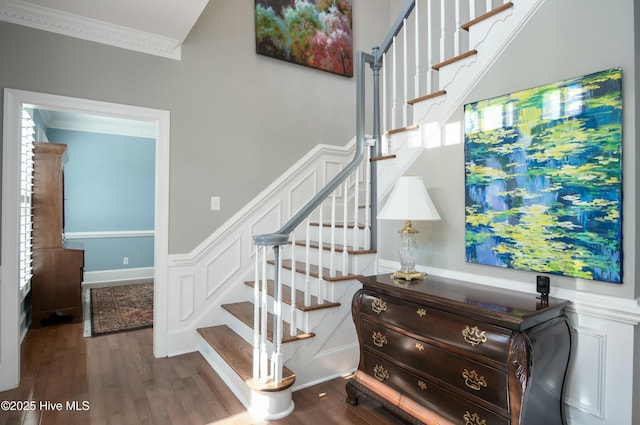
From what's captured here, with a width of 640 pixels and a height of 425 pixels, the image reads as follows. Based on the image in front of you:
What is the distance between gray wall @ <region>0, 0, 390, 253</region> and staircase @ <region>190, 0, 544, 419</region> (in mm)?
564

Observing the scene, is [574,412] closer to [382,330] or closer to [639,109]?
[382,330]

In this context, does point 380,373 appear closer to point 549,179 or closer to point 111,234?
point 549,179

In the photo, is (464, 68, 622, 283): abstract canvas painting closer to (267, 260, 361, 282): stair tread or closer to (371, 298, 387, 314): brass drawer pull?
(371, 298, 387, 314): brass drawer pull

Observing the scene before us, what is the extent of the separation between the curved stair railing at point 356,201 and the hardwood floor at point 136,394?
35 cm

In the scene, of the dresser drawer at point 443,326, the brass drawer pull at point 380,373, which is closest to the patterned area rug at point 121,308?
the brass drawer pull at point 380,373

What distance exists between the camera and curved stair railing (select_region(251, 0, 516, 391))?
2.19 m

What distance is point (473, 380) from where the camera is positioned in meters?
1.62

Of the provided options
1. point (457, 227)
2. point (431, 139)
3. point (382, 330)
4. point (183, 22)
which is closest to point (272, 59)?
point (183, 22)

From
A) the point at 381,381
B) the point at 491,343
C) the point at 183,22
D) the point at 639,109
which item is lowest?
the point at 381,381

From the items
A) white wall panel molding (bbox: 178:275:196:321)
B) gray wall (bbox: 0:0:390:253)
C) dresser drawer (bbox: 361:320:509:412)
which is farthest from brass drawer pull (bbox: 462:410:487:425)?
gray wall (bbox: 0:0:390:253)

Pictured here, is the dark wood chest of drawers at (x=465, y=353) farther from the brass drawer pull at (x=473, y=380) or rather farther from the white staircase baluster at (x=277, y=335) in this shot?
the white staircase baluster at (x=277, y=335)

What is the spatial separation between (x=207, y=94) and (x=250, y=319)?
206cm

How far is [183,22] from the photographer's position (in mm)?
2715

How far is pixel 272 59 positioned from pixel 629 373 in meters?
3.59
